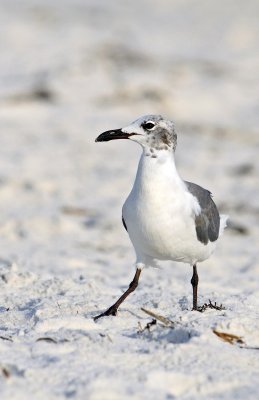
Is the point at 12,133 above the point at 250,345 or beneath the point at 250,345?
above

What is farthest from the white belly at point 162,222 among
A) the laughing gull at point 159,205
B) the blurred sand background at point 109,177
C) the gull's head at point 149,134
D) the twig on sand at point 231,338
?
the twig on sand at point 231,338

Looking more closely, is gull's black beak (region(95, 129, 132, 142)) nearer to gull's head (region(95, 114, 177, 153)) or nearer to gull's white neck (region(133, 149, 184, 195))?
gull's head (region(95, 114, 177, 153))

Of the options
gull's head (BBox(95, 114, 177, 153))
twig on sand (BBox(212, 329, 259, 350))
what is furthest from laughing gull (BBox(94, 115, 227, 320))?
twig on sand (BBox(212, 329, 259, 350))

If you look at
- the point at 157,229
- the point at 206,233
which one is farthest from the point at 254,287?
the point at 157,229

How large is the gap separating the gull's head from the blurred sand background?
1.04 metres

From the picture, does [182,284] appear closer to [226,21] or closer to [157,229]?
[157,229]

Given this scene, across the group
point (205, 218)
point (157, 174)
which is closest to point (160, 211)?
point (157, 174)

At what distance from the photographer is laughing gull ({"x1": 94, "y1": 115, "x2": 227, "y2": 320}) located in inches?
203

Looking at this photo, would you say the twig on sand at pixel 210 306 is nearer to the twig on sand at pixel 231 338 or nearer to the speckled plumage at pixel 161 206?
the speckled plumage at pixel 161 206

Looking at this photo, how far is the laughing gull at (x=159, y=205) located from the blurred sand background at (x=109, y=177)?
0.41 m

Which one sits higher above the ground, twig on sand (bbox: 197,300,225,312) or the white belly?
the white belly

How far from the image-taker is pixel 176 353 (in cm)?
438

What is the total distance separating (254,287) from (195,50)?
1185 centimetres

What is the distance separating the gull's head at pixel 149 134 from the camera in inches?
209
